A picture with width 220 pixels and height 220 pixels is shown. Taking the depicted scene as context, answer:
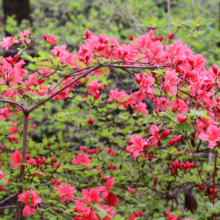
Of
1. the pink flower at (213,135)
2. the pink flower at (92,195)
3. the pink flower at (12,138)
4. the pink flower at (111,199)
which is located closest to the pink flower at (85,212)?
the pink flower at (92,195)

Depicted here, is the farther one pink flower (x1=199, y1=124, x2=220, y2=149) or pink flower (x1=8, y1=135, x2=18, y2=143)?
pink flower (x1=8, y1=135, x2=18, y2=143)

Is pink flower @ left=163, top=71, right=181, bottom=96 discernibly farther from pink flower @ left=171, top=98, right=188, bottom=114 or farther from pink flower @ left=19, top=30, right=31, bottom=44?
pink flower @ left=19, top=30, right=31, bottom=44

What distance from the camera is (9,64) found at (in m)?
1.58

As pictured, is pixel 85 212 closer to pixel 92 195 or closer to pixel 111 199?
pixel 92 195

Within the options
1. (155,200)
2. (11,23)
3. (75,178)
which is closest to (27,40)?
(75,178)

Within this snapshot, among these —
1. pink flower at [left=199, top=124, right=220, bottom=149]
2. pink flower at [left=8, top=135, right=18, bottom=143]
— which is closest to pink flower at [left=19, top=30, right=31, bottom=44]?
pink flower at [left=8, top=135, right=18, bottom=143]

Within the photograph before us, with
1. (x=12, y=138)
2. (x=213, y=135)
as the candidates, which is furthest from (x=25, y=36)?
(x=213, y=135)

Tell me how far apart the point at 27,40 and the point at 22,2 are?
111 inches

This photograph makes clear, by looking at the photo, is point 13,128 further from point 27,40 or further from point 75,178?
point 27,40

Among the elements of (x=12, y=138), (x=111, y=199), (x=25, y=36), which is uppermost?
(x=25, y=36)

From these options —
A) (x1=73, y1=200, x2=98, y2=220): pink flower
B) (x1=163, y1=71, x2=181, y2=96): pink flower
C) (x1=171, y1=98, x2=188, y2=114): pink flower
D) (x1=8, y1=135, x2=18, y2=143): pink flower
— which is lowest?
(x1=73, y1=200, x2=98, y2=220): pink flower

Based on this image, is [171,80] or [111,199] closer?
[171,80]

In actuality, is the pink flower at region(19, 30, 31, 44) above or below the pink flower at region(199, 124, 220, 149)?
above

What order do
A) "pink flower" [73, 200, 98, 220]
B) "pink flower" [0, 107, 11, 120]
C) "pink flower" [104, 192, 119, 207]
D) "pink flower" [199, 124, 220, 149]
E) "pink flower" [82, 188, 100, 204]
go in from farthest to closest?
"pink flower" [0, 107, 11, 120]
"pink flower" [104, 192, 119, 207]
"pink flower" [82, 188, 100, 204]
"pink flower" [73, 200, 98, 220]
"pink flower" [199, 124, 220, 149]
